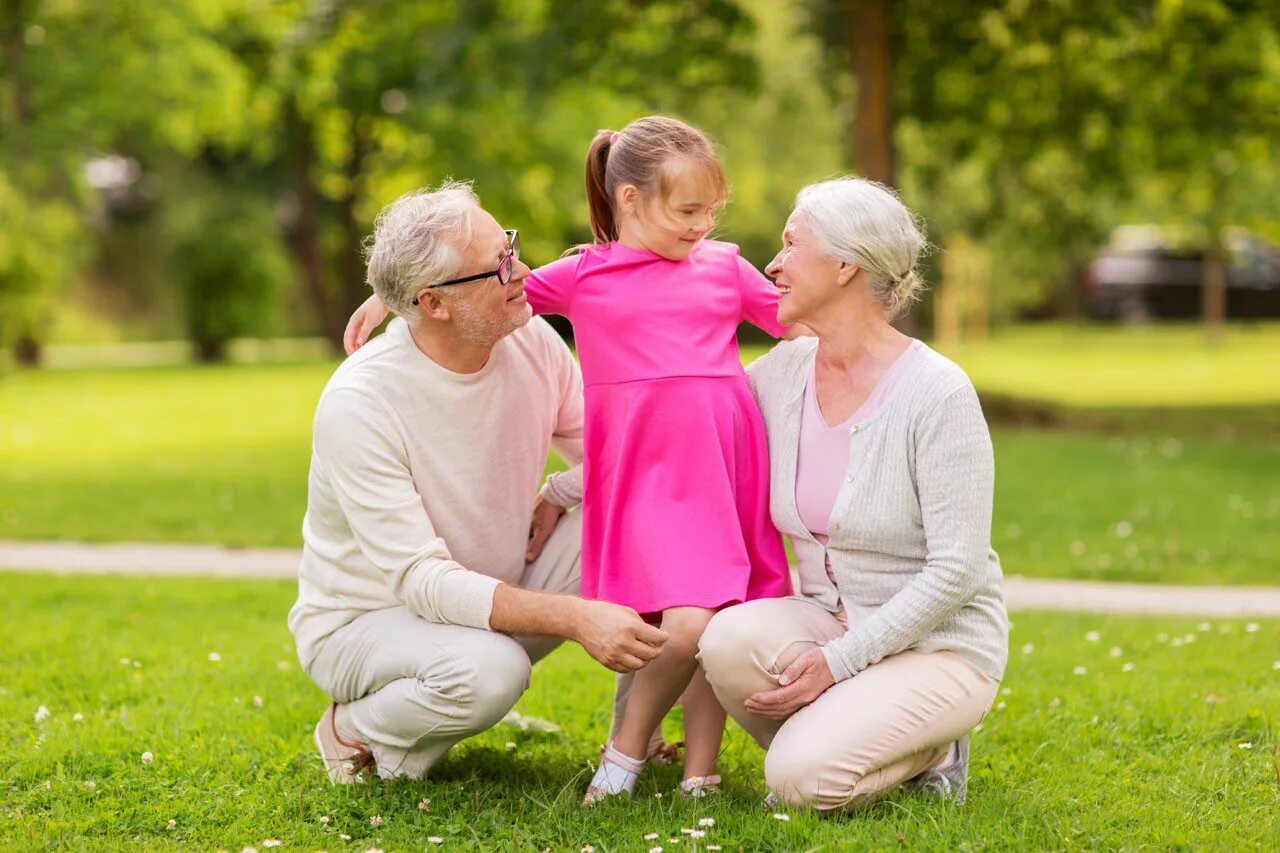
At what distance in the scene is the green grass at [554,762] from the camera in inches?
134

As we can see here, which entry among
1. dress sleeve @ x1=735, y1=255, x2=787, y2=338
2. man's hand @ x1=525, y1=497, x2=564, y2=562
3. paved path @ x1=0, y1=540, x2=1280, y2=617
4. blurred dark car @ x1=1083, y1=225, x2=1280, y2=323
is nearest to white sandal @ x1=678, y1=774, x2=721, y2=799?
man's hand @ x1=525, y1=497, x2=564, y2=562

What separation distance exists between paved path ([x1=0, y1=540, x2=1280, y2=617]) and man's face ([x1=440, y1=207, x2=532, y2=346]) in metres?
3.39

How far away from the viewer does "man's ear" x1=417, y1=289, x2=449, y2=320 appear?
360 centimetres

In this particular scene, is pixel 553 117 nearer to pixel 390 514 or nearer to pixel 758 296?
pixel 758 296

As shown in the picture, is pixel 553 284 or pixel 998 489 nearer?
pixel 553 284

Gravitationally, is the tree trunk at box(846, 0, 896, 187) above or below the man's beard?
above

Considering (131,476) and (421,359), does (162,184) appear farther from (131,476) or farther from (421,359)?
(421,359)

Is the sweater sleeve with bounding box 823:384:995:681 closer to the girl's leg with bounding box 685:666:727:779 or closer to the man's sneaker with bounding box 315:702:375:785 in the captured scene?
the girl's leg with bounding box 685:666:727:779

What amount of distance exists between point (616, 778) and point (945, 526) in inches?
41.3

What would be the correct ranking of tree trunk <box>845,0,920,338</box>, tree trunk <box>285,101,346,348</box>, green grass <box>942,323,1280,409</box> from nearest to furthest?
tree trunk <box>845,0,920,338</box>, green grass <box>942,323,1280,409</box>, tree trunk <box>285,101,346,348</box>

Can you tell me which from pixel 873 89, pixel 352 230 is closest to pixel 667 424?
pixel 873 89

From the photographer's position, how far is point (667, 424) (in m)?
3.59

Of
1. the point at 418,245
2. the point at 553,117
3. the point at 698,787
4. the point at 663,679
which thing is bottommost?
the point at 698,787

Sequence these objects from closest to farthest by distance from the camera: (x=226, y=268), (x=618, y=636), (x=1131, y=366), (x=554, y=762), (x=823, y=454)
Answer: (x=618, y=636)
(x=823, y=454)
(x=554, y=762)
(x=1131, y=366)
(x=226, y=268)
